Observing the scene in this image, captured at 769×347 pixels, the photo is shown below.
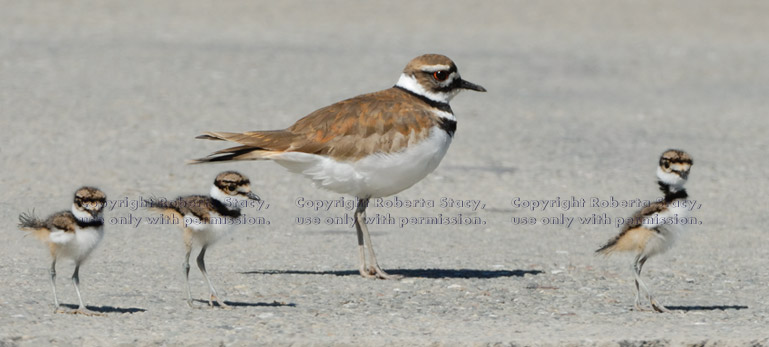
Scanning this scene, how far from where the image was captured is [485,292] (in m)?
6.89

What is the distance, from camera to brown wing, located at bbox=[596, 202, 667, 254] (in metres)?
6.27

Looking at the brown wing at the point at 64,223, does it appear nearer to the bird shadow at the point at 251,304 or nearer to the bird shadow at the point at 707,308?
the bird shadow at the point at 251,304

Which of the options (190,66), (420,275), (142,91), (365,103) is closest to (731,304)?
(420,275)

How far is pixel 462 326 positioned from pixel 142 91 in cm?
827

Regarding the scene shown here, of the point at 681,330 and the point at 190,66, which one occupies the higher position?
the point at 190,66

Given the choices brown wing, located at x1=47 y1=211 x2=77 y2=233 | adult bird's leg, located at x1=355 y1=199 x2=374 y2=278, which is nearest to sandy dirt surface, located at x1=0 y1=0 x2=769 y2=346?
adult bird's leg, located at x1=355 y1=199 x2=374 y2=278

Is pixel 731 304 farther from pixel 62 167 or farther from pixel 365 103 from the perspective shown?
pixel 62 167

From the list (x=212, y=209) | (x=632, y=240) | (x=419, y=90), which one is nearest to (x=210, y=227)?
(x=212, y=209)

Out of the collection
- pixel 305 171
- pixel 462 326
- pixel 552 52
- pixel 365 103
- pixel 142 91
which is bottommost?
pixel 462 326

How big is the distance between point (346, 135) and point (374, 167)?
27cm

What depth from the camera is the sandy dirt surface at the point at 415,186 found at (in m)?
6.21

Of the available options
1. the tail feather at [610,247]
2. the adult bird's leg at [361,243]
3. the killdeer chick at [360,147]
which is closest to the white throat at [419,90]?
the killdeer chick at [360,147]

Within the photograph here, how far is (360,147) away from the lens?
7160 mm

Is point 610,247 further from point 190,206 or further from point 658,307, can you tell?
point 190,206
